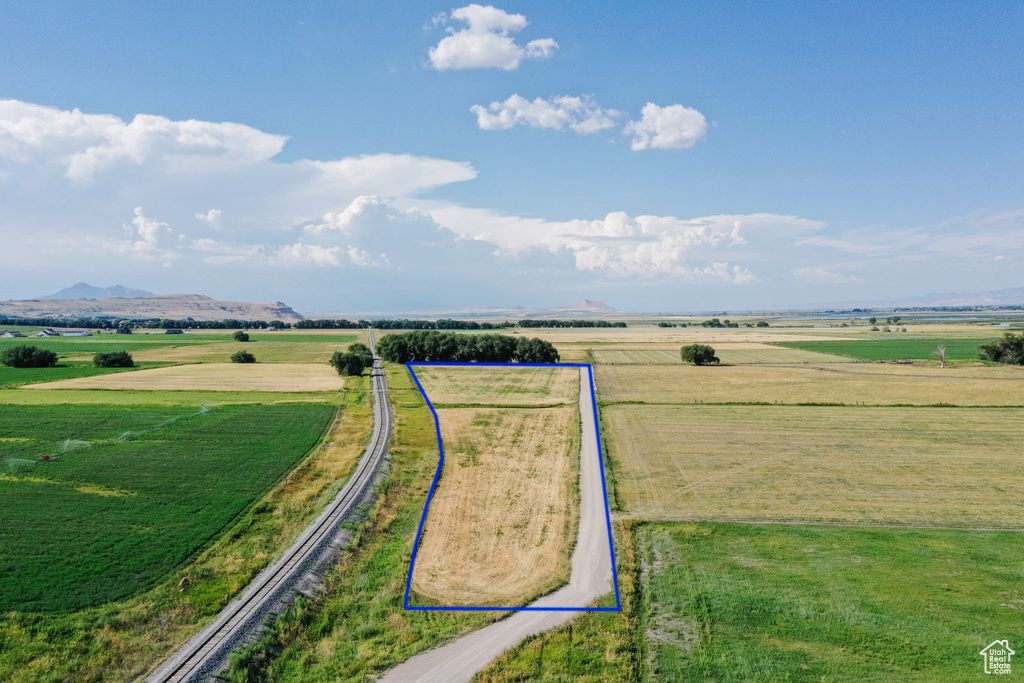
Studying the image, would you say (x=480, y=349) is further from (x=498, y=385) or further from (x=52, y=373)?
(x=52, y=373)

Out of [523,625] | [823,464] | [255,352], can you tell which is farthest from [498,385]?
[255,352]

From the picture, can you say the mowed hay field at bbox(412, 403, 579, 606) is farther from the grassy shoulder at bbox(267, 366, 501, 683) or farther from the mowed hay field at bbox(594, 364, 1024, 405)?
the mowed hay field at bbox(594, 364, 1024, 405)

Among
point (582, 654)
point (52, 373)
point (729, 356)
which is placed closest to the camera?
point (582, 654)

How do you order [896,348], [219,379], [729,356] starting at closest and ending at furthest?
1. [219,379]
2. [729,356]
3. [896,348]

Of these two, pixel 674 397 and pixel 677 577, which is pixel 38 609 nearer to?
pixel 677 577

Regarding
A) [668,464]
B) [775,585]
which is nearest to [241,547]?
[775,585]

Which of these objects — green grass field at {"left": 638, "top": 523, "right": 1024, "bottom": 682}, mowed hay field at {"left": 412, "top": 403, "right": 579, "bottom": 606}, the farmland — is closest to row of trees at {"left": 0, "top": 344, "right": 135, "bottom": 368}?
the farmland
